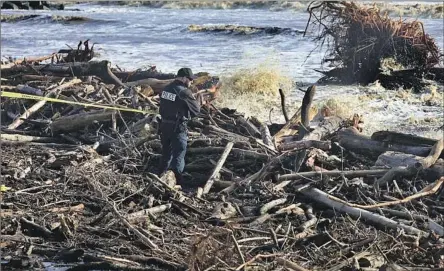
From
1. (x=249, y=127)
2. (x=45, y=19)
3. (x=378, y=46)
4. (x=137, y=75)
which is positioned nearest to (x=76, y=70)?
(x=137, y=75)

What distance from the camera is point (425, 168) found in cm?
770

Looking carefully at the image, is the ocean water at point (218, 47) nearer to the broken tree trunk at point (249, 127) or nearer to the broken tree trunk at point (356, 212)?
the broken tree trunk at point (249, 127)

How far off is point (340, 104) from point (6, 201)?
8398 mm

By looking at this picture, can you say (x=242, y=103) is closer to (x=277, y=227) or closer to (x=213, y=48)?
(x=277, y=227)

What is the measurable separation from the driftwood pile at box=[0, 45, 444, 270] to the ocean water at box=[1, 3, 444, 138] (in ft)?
13.1

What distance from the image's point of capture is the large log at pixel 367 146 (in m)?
8.29

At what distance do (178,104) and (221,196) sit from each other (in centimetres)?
152

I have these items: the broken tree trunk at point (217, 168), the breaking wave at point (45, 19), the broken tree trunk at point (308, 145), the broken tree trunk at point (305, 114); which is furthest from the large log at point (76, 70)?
the breaking wave at point (45, 19)

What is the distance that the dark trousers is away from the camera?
8461 mm

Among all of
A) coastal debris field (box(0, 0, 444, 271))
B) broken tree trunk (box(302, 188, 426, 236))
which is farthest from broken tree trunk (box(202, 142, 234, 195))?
broken tree trunk (box(302, 188, 426, 236))

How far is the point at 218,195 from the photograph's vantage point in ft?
25.4

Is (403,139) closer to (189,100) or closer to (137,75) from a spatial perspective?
(189,100)

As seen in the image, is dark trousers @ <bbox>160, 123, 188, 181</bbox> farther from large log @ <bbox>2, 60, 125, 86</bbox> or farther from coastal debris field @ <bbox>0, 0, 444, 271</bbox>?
large log @ <bbox>2, 60, 125, 86</bbox>

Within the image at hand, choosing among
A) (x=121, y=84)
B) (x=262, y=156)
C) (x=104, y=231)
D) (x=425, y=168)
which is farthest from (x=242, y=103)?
(x=104, y=231)
